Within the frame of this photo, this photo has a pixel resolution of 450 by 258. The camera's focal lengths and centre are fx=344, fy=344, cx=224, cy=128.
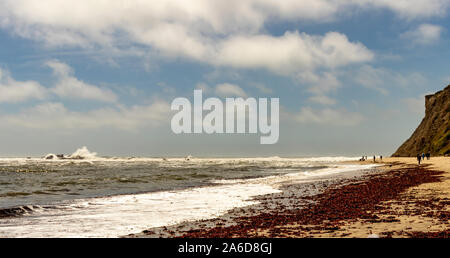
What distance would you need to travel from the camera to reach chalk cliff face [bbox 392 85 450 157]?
305 feet

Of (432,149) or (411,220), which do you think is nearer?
(411,220)

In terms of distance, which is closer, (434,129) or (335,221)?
(335,221)

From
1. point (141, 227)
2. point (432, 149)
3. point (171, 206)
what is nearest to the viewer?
point (141, 227)

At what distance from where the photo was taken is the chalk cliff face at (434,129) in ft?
305

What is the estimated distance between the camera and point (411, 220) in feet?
43.1

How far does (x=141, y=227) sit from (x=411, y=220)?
10765 mm

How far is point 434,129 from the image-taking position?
329 feet

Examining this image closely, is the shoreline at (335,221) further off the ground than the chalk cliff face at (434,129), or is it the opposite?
the chalk cliff face at (434,129)

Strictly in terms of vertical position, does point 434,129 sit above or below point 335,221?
above

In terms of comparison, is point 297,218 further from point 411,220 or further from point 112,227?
point 112,227

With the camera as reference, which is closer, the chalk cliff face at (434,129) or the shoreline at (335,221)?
the shoreline at (335,221)

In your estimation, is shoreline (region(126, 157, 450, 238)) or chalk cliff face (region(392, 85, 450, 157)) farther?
chalk cliff face (region(392, 85, 450, 157))

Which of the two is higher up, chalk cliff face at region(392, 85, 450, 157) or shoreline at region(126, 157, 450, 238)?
chalk cliff face at region(392, 85, 450, 157)
